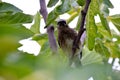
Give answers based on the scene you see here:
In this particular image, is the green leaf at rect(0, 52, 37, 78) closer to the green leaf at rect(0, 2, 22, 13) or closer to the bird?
the green leaf at rect(0, 2, 22, 13)

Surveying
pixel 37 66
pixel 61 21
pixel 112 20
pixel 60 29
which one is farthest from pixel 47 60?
pixel 60 29

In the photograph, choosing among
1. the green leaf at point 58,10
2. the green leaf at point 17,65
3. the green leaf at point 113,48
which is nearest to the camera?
the green leaf at point 17,65

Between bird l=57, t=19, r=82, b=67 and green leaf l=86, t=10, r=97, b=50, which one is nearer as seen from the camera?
green leaf l=86, t=10, r=97, b=50

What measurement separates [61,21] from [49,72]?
144cm

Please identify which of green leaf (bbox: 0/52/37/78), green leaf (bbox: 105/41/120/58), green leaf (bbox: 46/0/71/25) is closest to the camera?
green leaf (bbox: 0/52/37/78)

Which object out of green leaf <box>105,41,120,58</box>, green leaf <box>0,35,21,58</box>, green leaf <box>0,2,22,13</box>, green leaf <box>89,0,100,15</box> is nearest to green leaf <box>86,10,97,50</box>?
green leaf <box>89,0,100,15</box>

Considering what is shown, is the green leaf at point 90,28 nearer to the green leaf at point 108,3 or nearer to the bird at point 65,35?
the green leaf at point 108,3

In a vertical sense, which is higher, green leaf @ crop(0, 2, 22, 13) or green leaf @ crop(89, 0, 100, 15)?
green leaf @ crop(0, 2, 22, 13)

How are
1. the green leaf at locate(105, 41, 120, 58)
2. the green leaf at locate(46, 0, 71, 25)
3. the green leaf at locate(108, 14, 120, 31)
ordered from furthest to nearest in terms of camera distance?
the green leaf at locate(105, 41, 120, 58) → the green leaf at locate(108, 14, 120, 31) → the green leaf at locate(46, 0, 71, 25)

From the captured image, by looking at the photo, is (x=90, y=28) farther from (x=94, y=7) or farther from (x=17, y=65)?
(x=17, y=65)

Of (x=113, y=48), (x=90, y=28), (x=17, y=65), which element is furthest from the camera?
(x=113, y=48)

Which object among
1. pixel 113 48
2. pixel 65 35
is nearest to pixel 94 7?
pixel 113 48

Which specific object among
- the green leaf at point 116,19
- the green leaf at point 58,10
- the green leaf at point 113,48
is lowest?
the green leaf at point 113,48

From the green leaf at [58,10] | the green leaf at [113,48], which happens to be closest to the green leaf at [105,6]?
the green leaf at [58,10]
